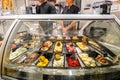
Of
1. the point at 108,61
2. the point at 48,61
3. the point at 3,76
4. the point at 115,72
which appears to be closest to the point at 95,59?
the point at 108,61

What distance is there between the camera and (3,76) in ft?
5.75

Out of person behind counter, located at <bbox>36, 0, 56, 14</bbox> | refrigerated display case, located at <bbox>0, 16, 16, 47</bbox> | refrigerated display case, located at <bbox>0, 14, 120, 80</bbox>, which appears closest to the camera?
refrigerated display case, located at <bbox>0, 14, 120, 80</bbox>

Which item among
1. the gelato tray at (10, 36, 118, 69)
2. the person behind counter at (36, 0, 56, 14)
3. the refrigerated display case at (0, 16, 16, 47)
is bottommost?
the gelato tray at (10, 36, 118, 69)

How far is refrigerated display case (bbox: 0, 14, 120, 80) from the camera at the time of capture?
5.34 ft

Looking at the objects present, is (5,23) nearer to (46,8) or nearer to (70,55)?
(70,55)

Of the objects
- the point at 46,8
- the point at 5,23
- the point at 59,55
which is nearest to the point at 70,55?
the point at 59,55

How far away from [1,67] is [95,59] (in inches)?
44.5

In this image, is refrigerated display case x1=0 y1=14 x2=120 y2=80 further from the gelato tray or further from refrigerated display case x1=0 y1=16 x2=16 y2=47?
refrigerated display case x1=0 y1=16 x2=16 y2=47

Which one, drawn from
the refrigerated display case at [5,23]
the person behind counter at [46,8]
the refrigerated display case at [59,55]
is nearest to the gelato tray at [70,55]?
the refrigerated display case at [59,55]

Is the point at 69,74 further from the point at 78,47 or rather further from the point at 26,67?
the point at 78,47

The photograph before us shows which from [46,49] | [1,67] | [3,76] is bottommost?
[3,76]

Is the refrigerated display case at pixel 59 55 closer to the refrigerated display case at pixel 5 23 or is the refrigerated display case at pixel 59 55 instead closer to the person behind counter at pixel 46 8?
the refrigerated display case at pixel 5 23

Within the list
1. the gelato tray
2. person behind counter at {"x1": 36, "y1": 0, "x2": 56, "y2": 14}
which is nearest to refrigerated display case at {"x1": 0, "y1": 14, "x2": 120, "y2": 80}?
the gelato tray

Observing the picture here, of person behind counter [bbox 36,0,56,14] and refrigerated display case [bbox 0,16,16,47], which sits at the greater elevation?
person behind counter [bbox 36,0,56,14]
